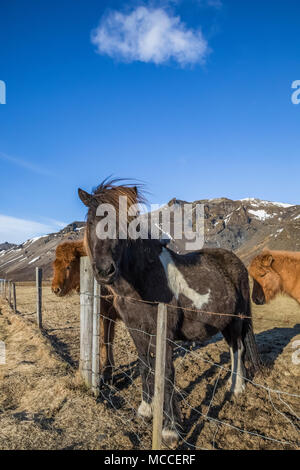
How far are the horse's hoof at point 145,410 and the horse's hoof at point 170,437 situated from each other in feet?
1.68

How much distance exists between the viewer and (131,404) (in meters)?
3.93

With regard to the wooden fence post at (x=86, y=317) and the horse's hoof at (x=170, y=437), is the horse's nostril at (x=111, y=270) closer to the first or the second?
the wooden fence post at (x=86, y=317)

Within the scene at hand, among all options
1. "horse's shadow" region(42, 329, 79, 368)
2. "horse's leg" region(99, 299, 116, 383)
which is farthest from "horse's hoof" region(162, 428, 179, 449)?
"horse's shadow" region(42, 329, 79, 368)

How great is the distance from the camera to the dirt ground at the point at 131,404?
3021 millimetres

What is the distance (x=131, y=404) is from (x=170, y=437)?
3.41 feet

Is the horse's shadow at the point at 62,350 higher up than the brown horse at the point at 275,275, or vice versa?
the brown horse at the point at 275,275

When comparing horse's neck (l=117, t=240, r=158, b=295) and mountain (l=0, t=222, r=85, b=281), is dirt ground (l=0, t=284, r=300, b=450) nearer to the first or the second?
horse's neck (l=117, t=240, r=158, b=295)

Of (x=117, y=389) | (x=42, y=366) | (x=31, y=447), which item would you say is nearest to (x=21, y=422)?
(x=31, y=447)

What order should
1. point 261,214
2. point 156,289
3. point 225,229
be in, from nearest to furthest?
1. point 156,289
2. point 225,229
3. point 261,214

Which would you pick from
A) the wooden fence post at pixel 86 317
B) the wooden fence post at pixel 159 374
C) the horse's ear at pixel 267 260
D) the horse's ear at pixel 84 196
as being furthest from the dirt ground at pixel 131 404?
the horse's ear at pixel 84 196

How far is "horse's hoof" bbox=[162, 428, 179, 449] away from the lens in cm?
299

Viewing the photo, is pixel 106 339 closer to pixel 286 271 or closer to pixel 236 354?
pixel 236 354

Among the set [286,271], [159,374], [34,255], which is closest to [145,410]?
[159,374]
